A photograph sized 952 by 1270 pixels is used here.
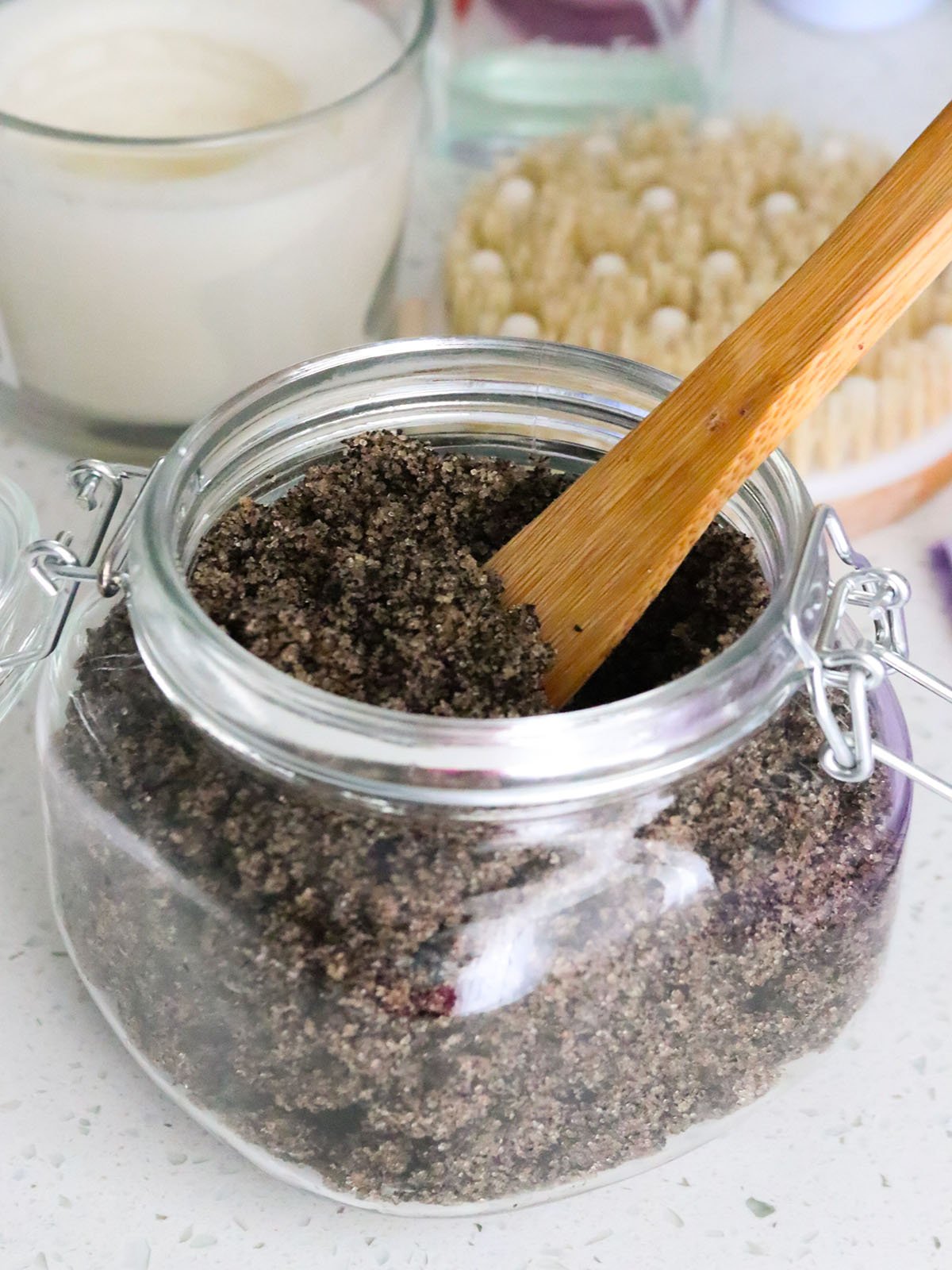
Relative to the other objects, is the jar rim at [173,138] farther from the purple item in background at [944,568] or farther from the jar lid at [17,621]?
the purple item in background at [944,568]

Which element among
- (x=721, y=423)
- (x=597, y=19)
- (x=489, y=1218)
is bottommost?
(x=489, y=1218)

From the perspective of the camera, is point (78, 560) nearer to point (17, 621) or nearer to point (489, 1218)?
point (17, 621)

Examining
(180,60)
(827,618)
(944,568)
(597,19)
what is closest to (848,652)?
(827,618)

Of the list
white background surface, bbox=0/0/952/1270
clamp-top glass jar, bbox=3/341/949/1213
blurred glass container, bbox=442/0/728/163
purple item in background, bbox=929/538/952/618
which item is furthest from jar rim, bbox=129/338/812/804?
blurred glass container, bbox=442/0/728/163

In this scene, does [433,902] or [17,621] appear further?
[17,621]

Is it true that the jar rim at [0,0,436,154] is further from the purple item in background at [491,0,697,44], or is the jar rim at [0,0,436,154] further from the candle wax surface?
the purple item in background at [491,0,697,44]

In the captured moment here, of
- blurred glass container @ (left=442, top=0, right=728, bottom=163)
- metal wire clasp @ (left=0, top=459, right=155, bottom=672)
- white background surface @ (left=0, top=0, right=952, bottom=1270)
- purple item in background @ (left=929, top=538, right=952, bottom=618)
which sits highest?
metal wire clasp @ (left=0, top=459, right=155, bottom=672)
